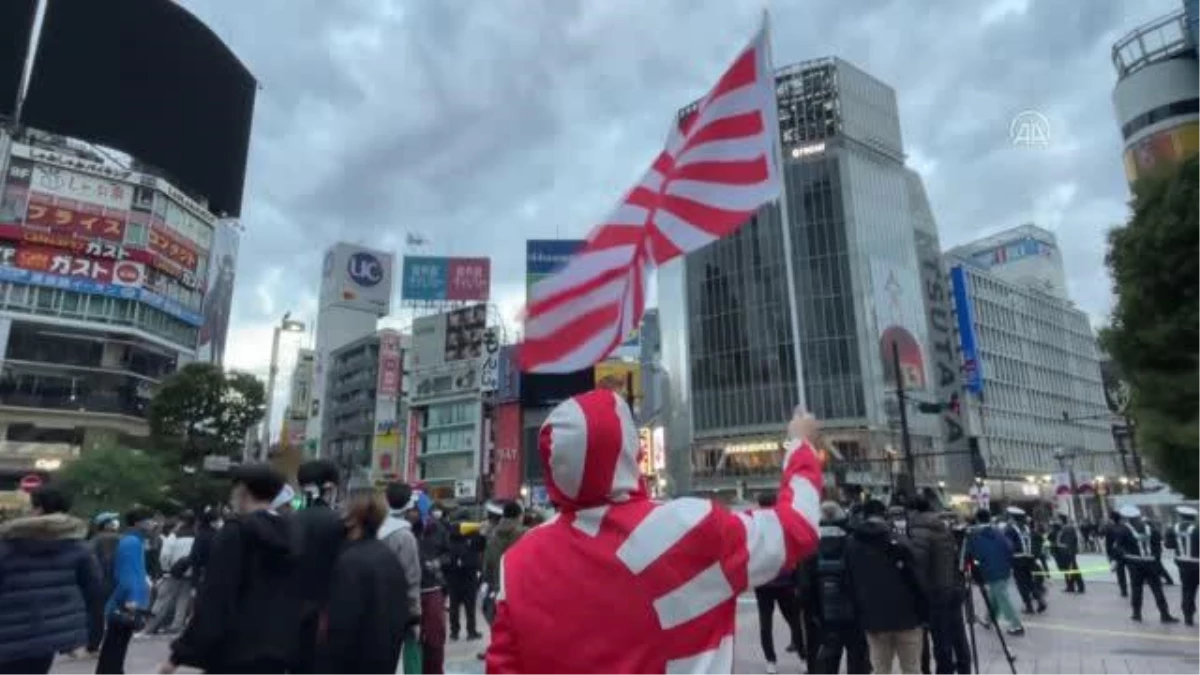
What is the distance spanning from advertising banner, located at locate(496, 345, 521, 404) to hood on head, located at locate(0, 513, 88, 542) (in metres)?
56.1

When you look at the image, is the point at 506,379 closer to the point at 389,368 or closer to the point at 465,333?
the point at 465,333

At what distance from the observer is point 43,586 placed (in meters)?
4.48

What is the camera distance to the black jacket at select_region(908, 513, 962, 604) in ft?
22.1

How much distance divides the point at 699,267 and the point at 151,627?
57976mm

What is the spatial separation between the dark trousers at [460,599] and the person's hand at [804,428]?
9.64 m

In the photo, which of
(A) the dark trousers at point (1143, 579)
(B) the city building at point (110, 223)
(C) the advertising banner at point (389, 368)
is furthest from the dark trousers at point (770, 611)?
(C) the advertising banner at point (389, 368)

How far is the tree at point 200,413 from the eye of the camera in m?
35.8

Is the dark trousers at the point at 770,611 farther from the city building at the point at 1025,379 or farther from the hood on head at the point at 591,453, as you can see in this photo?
the city building at the point at 1025,379

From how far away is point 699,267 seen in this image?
218 ft

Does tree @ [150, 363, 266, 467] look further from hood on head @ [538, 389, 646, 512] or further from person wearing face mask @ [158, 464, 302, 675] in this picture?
hood on head @ [538, 389, 646, 512]

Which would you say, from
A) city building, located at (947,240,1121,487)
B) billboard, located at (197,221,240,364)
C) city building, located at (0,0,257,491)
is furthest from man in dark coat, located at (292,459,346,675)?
city building, located at (947,240,1121,487)

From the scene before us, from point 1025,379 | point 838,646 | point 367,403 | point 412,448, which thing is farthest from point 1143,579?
point 1025,379

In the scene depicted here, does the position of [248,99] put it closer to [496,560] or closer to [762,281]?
[762,281]

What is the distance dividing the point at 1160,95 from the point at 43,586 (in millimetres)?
57541
